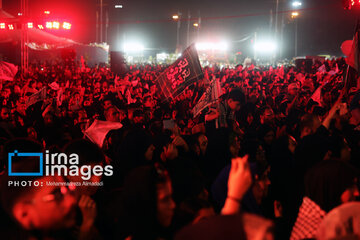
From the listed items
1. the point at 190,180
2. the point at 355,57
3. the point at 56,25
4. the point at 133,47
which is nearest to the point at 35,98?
the point at 190,180

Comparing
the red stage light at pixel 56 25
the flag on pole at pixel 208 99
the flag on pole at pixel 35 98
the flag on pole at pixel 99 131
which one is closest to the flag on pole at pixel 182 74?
the flag on pole at pixel 208 99

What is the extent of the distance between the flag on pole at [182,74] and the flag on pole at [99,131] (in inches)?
115

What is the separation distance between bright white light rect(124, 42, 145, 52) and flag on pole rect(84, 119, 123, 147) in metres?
59.8

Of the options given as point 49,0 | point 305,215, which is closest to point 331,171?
point 305,215

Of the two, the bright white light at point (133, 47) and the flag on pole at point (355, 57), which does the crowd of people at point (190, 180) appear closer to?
the flag on pole at point (355, 57)

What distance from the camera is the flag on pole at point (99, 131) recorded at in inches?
235

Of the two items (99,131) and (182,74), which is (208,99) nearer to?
(182,74)

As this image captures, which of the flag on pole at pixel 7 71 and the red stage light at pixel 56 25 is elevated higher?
the red stage light at pixel 56 25

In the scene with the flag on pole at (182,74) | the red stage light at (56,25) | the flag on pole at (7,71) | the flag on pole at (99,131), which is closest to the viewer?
the flag on pole at (99,131)

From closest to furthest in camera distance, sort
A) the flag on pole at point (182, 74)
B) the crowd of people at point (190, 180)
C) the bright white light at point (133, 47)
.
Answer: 1. the crowd of people at point (190, 180)
2. the flag on pole at point (182, 74)
3. the bright white light at point (133, 47)

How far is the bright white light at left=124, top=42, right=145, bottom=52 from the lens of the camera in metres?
65.2

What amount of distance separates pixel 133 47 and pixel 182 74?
59170 millimetres

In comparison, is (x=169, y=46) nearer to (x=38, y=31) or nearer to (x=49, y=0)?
(x=49, y=0)

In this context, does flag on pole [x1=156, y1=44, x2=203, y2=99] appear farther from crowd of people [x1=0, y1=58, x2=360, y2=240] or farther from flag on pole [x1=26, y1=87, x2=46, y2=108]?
flag on pole [x1=26, y1=87, x2=46, y2=108]
